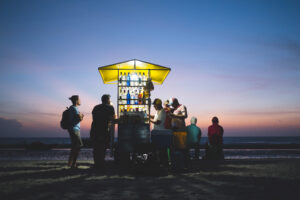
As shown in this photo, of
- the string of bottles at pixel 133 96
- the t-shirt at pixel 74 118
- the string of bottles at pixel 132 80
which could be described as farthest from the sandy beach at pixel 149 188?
the string of bottles at pixel 132 80

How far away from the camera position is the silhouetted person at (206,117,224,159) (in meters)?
9.37

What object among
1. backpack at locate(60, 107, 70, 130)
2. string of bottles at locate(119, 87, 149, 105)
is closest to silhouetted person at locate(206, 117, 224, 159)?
string of bottles at locate(119, 87, 149, 105)

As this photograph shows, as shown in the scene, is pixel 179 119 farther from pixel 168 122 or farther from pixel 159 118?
pixel 159 118

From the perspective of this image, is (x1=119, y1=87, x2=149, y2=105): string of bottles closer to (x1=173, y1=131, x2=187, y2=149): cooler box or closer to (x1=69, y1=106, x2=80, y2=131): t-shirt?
(x1=69, y1=106, x2=80, y2=131): t-shirt

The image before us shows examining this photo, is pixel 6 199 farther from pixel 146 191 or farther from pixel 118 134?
pixel 118 134

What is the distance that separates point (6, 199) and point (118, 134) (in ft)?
11.0

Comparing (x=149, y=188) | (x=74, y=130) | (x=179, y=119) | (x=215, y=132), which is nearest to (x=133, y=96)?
(x=179, y=119)

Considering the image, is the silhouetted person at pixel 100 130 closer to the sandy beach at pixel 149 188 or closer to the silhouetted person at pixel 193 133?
the sandy beach at pixel 149 188

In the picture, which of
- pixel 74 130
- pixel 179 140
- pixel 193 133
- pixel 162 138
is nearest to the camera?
pixel 162 138

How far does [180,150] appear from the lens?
6.29 m

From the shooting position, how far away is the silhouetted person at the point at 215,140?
9367mm

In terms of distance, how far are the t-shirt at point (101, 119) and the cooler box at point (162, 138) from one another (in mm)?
1290

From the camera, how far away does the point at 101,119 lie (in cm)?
652

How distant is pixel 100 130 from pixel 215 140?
4774 millimetres
